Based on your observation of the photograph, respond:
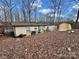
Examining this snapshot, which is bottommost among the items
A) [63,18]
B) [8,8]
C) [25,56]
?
[25,56]

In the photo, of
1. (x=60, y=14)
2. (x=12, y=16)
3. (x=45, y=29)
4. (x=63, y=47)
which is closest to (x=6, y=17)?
(x=12, y=16)

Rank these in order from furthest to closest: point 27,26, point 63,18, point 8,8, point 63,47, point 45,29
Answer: point 63,18 < point 8,8 < point 45,29 < point 27,26 < point 63,47

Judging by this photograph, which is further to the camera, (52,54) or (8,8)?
(8,8)

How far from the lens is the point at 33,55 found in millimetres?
4949

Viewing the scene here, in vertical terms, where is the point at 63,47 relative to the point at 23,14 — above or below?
below

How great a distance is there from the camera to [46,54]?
16.4ft

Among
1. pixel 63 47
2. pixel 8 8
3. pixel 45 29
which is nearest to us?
pixel 63 47

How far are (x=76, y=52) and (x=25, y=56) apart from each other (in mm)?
1847

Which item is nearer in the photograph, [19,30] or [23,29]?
[19,30]

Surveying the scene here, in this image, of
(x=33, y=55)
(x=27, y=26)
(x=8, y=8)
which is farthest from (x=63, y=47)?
(x=8, y=8)

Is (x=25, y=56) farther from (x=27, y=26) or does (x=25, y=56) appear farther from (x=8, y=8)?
(x=8, y=8)

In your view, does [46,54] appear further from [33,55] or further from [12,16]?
[12,16]

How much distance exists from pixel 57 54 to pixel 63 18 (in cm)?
2046

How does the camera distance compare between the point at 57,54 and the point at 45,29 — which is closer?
the point at 57,54
